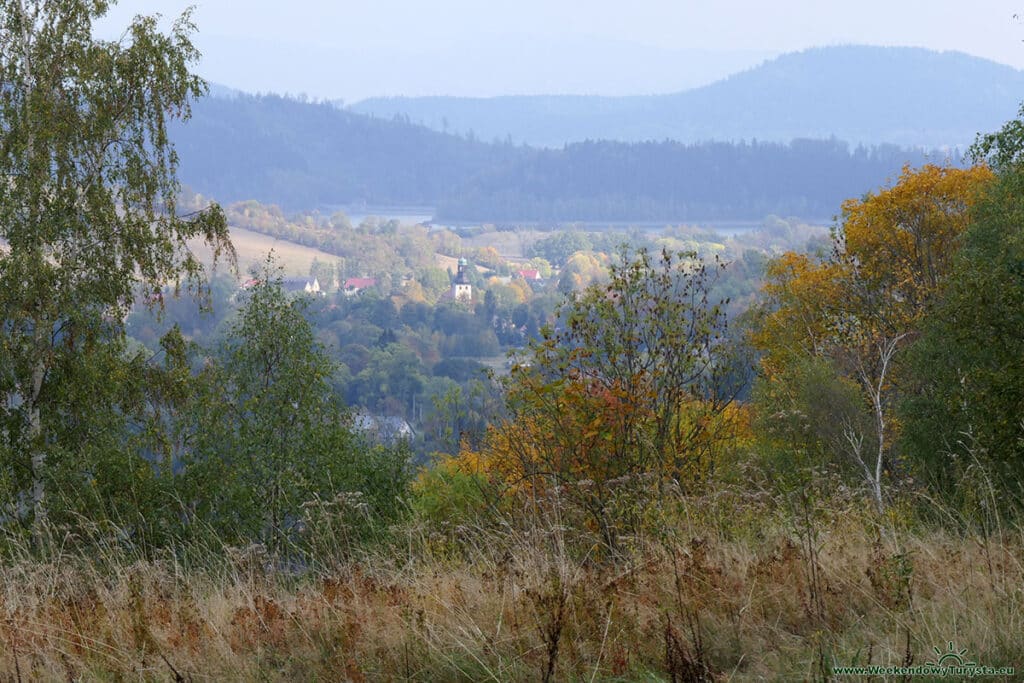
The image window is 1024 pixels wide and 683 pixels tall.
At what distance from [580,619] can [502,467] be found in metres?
5.65

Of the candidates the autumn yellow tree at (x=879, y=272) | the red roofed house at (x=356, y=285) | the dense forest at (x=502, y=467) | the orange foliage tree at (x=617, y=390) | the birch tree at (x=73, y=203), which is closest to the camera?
the dense forest at (x=502, y=467)

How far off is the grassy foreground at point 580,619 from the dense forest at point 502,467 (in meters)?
0.02

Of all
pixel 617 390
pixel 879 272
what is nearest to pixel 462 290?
pixel 879 272

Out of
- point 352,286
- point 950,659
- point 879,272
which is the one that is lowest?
point 352,286

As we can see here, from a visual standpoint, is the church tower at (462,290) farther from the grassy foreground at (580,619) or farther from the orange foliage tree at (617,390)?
the grassy foreground at (580,619)

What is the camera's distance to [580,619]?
3.85 m

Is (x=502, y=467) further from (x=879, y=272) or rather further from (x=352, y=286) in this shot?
(x=352, y=286)

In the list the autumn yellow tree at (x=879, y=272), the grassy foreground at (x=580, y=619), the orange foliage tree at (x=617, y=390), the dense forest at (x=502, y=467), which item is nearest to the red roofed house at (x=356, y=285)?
the autumn yellow tree at (x=879, y=272)

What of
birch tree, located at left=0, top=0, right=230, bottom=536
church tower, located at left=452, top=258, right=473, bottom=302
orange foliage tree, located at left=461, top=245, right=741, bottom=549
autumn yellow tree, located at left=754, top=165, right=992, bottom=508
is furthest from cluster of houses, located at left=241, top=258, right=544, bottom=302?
orange foliage tree, located at left=461, top=245, right=741, bottom=549

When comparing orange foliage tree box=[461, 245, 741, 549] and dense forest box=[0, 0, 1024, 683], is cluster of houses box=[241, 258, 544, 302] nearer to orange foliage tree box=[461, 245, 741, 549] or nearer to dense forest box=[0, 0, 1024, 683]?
dense forest box=[0, 0, 1024, 683]

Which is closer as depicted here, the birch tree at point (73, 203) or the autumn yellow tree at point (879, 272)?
the birch tree at point (73, 203)

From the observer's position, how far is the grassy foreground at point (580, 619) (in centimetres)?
347

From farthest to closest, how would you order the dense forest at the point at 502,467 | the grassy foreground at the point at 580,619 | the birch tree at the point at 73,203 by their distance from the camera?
the birch tree at the point at 73,203 < the dense forest at the point at 502,467 < the grassy foreground at the point at 580,619

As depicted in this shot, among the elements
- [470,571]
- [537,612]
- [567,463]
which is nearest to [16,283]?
[567,463]
